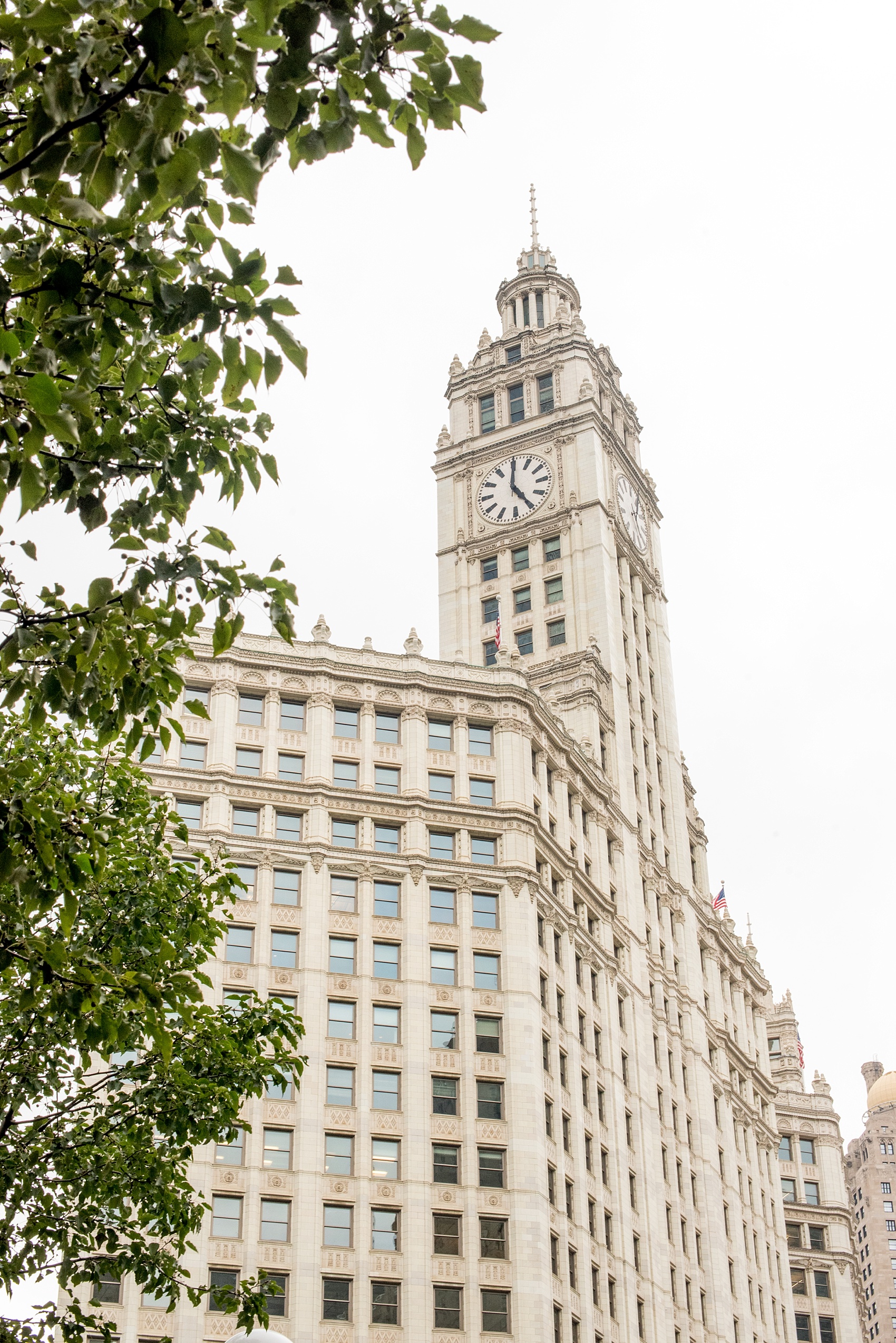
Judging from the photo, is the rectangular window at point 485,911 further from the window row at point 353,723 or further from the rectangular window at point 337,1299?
the rectangular window at point 337,1299

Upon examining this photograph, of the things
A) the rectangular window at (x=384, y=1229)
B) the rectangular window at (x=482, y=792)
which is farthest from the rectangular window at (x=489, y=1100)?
the rectangular window at (x=482, y=792)

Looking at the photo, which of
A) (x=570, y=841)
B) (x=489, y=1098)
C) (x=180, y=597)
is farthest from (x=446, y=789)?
(x=180, y=597)

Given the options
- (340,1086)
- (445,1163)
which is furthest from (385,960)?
(445,1163)

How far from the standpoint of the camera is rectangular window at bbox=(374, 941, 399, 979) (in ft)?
210

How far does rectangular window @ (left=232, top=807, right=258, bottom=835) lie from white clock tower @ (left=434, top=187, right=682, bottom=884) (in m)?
16.5

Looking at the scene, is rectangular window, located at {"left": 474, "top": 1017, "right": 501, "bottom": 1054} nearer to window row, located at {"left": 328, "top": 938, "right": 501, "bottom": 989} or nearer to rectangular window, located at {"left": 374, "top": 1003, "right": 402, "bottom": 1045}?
window row, located at {"left": 328, "top": 938, "right": 501, "bottom": 989}

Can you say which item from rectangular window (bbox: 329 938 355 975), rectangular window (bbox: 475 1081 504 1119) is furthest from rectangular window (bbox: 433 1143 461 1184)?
rectangular window (bbox: 329 938 355 975)

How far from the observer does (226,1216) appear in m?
57.4

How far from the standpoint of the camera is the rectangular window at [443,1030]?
207 ft

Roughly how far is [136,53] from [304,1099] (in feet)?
177

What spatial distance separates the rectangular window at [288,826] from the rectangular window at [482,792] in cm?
642

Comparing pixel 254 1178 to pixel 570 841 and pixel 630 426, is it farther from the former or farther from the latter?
pixel 630 426

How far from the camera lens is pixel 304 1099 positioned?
60.1 m

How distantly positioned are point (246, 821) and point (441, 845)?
8.04m
